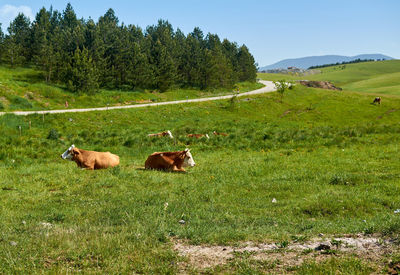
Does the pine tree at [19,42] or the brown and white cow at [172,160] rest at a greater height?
the pine tree at [19,42]

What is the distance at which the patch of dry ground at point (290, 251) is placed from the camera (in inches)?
238

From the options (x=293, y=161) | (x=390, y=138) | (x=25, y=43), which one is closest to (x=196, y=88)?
(x=25, y=43)

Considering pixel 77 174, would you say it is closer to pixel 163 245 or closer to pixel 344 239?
pixel 163 245

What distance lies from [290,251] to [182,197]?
5.61 metres

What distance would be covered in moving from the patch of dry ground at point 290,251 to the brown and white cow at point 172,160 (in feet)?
30.5

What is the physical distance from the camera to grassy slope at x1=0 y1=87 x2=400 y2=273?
6488 mm

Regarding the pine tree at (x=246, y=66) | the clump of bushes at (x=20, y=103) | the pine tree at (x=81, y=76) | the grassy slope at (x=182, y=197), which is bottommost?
the grassy slope at (x=182, y=197)

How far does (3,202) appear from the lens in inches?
420

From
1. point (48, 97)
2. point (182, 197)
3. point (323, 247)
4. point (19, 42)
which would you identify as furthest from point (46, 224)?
point (19, 42)

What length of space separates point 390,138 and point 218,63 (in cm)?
6483

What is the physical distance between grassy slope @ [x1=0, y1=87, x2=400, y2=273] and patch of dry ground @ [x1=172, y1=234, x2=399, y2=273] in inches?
12.5

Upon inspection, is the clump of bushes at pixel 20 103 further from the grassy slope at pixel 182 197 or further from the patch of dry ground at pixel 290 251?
the patch of dry ground at pixel 290 251

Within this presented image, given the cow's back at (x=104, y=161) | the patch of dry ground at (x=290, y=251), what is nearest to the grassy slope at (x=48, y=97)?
the cow's back at (x=104, y=161)

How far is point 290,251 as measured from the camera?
21.2 feet
